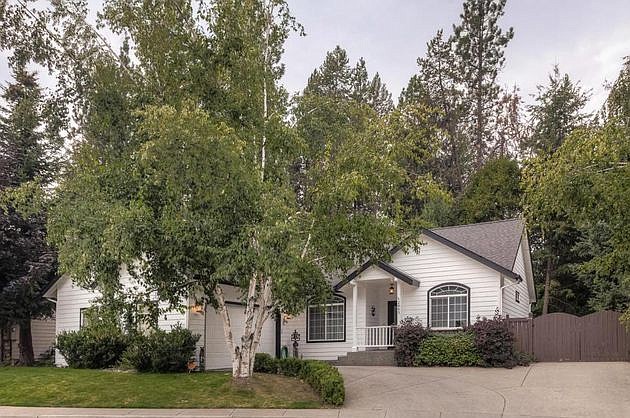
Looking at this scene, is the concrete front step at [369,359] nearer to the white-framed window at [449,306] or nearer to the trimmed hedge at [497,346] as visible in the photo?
the white-framed window at [449,306]

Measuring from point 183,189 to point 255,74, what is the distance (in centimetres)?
314

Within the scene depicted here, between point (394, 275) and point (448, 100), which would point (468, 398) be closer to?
point (394, 275)

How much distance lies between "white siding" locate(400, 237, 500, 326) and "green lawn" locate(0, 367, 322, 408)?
6820mm

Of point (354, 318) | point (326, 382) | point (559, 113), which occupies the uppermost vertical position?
point (559, 113)

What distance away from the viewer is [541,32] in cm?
1880

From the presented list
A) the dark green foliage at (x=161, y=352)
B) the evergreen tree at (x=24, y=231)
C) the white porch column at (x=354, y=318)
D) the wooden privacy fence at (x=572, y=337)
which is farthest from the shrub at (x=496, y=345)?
the evergreen tree at (x=24, y=231)

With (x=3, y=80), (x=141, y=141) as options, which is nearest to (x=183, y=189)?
(x=141, y=141)

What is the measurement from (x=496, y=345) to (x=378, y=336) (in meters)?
4.40

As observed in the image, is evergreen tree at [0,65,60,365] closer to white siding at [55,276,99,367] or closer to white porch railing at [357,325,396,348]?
white siding at [55,276,99,367]

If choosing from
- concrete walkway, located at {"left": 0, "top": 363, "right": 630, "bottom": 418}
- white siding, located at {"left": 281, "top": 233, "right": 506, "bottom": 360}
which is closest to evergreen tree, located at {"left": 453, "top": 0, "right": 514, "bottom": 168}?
white siding, located at {"left": 281, "top": 233, "right": 506, "bottom": 360}

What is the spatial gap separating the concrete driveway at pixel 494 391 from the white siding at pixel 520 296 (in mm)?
Answer: 3227

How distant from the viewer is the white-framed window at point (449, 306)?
1858cm

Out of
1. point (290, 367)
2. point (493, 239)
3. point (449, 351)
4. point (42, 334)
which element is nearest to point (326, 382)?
point (290, 367)

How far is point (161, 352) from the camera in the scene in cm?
1567
